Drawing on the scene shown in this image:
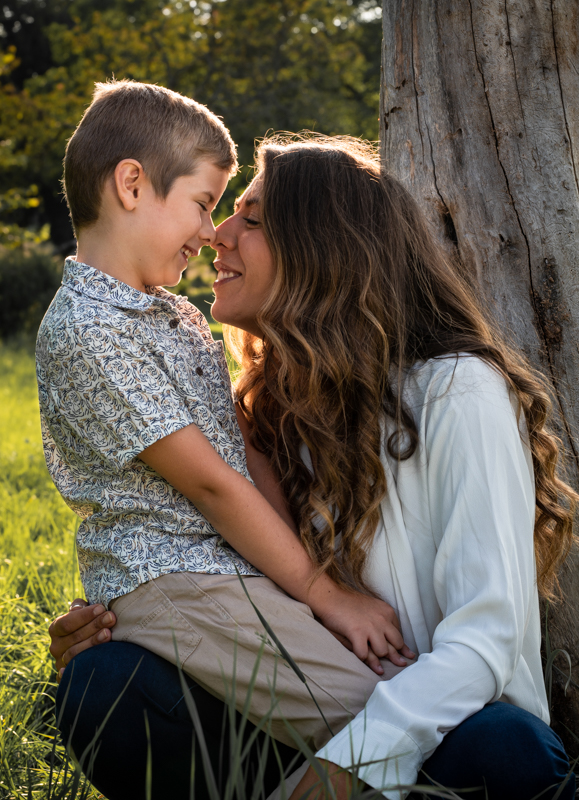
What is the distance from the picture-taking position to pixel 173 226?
6.66 feet

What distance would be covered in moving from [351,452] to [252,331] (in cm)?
56

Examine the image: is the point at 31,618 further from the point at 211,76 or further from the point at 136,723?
the point at 211,76

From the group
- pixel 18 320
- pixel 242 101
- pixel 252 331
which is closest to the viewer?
pixel 252 331

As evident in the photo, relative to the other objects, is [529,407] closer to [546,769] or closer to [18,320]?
[546,769]

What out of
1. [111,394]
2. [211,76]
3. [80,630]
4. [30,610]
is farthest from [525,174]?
[211,76]

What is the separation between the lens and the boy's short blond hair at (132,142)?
6.59ft

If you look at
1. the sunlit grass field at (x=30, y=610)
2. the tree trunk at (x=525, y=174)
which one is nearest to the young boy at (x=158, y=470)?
the sunlit grass field at (x=30, y=610)

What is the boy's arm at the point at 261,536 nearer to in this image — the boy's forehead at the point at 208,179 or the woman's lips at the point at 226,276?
the woman's lips at the point at 226,276

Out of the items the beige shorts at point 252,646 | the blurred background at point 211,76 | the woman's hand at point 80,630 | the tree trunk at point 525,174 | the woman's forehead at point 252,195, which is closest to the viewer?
the beige shorts at point 252,646

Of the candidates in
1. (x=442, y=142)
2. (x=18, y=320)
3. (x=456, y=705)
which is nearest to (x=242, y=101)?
(x=18, y=320)

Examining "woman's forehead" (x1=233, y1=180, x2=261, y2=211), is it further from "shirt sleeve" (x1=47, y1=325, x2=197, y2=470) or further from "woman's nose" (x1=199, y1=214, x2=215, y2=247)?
"shirt sleeve" (x1=47, y1=325, x2=197, y2=470)

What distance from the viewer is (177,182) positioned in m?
2.04

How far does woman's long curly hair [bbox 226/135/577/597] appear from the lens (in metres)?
1.84

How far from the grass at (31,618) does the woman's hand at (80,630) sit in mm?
226
